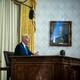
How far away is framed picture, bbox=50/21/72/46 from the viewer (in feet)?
35.7

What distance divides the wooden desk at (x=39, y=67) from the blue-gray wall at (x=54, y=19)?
15.5 feet

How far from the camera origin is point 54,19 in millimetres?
11000

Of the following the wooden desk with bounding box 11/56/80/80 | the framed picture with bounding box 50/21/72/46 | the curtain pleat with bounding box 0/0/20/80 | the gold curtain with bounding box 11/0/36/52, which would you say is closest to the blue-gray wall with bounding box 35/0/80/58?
the framed picture with bounding box 50/21/72/46

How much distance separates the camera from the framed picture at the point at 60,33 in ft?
35.7

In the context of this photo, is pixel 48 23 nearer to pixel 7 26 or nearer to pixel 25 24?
pixel 25 24

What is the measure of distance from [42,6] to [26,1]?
65.7 inches

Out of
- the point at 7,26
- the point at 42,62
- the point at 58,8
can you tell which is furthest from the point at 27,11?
the point at 42,62

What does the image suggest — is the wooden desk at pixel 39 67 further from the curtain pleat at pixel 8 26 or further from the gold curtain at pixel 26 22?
the gold curtain at pixel 26 22

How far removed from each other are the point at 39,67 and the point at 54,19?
5239mm

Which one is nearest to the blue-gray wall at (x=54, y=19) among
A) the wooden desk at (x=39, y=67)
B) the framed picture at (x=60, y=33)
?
the framed picture at (x=60, y=33)

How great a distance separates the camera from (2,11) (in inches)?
336

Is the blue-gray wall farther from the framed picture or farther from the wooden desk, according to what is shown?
the wooden desk

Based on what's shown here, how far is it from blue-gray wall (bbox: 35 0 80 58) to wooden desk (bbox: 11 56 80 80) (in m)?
4.73

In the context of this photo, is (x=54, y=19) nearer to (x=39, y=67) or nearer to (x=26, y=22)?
(x=26, y=22)
